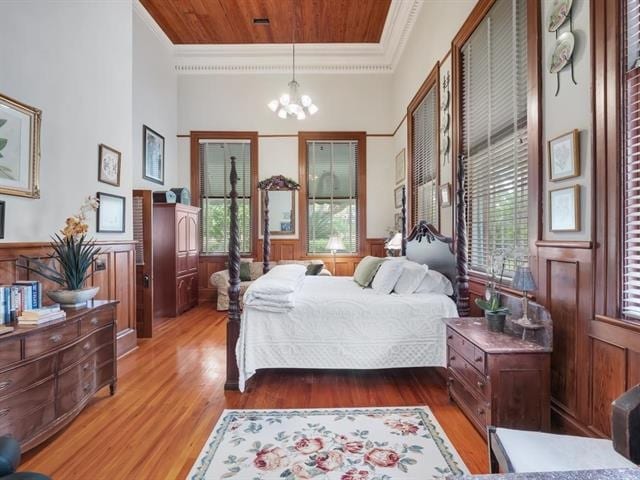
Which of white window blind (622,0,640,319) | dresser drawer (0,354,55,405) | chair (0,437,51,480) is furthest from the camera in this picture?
dresser drawer (0,354,55,405)

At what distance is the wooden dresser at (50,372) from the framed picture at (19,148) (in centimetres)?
94

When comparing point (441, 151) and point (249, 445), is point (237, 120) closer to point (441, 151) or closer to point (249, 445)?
point (441, 151)

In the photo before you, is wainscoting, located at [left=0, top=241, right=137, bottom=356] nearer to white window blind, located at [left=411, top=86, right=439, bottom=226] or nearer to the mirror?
the mirror

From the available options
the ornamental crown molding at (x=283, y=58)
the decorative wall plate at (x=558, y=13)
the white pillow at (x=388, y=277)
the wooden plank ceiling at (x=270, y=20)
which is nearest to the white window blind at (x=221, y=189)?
the ornamental crown molding at (x=283, y=58)

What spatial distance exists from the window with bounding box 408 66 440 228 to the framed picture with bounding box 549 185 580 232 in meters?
1.94

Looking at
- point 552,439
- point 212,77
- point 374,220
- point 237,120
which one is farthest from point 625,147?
point 212,77

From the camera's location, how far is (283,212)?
633 centimetres

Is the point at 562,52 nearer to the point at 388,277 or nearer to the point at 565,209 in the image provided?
the point at 565,209

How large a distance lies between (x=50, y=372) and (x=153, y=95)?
465 centimetres

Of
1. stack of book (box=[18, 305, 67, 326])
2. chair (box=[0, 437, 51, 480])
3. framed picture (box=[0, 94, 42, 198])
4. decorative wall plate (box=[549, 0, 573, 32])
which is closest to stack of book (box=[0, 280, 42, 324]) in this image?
stack of book (box=[18, 305, 67, 326])

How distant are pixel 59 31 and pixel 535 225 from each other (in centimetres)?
380

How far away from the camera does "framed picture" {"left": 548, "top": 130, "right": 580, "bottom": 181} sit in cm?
179

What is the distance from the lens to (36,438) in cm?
187

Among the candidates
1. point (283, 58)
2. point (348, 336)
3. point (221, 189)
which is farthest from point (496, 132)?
point (221, 189)
